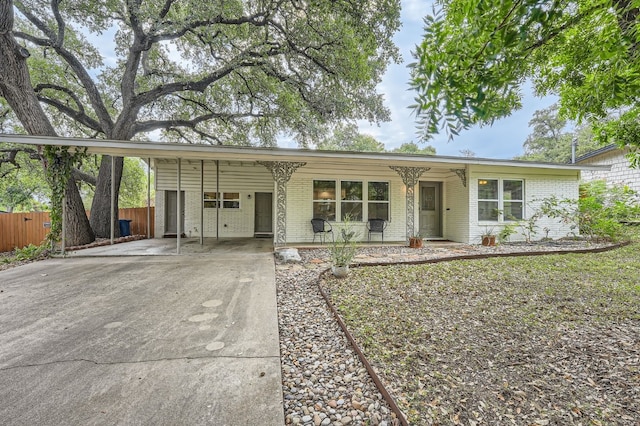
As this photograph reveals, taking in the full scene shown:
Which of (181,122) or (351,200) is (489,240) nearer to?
(351,200)

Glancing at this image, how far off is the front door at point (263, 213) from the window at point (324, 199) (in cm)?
333

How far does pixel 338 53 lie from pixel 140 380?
8407 millimetres

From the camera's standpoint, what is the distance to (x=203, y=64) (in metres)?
10.1

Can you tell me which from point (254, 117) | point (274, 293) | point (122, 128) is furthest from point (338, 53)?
point (122, 128)

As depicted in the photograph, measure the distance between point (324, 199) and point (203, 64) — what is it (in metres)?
7.42

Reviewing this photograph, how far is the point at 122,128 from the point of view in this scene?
9.02 m

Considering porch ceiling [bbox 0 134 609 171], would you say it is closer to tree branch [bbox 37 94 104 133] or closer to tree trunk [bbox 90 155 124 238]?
tree trunk [bbox 90 155 124 238]

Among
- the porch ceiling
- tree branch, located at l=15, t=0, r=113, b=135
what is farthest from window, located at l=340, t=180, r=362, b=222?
tree branch, located at l=15, t=0, r=113, b=135

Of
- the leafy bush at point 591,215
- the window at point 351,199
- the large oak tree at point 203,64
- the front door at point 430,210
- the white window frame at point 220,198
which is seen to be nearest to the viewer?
the large oak tree at point 203,64

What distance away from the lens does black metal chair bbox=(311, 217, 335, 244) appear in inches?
309

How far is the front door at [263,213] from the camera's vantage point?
10836 mm

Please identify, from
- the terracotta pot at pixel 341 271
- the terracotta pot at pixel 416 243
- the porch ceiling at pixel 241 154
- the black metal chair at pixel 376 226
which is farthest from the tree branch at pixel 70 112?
the terracotta pot at pixel 416 243

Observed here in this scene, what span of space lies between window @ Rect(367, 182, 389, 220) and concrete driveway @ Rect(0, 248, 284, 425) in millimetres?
5083

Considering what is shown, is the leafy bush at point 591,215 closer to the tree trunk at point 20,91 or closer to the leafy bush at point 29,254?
the leafy bush at point 29,254
